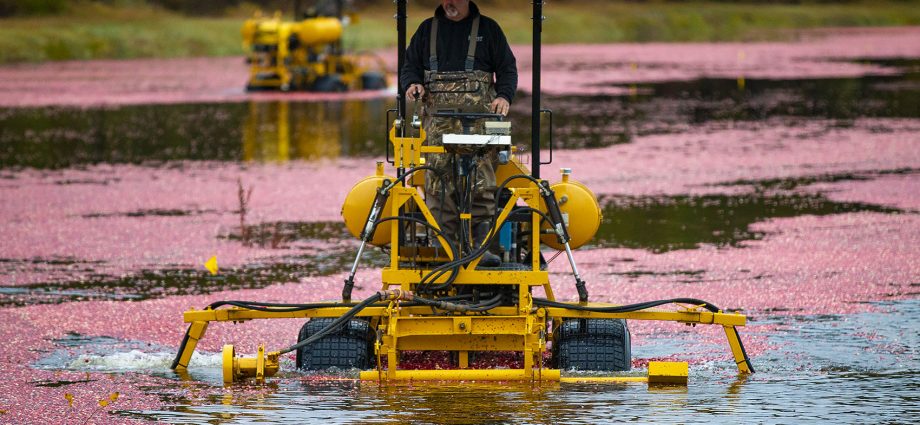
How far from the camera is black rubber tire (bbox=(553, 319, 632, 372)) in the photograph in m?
7.80

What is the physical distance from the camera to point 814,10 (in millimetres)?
75688

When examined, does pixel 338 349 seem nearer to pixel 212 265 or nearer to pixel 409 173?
pixel 409 173

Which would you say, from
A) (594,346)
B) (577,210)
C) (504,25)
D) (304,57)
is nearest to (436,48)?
(577,210)

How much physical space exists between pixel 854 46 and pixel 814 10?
81.4 feet

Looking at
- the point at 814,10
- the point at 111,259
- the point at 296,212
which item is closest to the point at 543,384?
the point at 111,259

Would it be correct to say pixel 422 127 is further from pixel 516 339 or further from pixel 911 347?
pixel 911 347

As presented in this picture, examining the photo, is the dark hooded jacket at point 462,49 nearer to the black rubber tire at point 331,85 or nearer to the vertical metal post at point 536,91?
the vertical metal post at point 536,91

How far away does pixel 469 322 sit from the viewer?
7.44m

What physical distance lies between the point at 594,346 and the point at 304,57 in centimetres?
2718

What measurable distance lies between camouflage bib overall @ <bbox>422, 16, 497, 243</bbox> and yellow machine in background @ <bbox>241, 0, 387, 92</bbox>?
25.6m

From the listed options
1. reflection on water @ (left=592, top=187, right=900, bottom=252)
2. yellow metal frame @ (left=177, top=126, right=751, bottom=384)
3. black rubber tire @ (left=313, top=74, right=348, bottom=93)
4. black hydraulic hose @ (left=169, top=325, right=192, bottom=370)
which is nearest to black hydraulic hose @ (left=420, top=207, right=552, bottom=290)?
yellow metal frame @ (left=177, top=126, right=751, bottom=384)

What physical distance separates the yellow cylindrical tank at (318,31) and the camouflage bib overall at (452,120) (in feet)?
83.8

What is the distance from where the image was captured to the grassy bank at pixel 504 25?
163 ft

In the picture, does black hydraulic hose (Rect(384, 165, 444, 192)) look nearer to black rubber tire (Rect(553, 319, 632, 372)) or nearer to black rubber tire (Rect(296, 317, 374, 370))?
black rubber tire (Rect(296, 317, 374, 370))
